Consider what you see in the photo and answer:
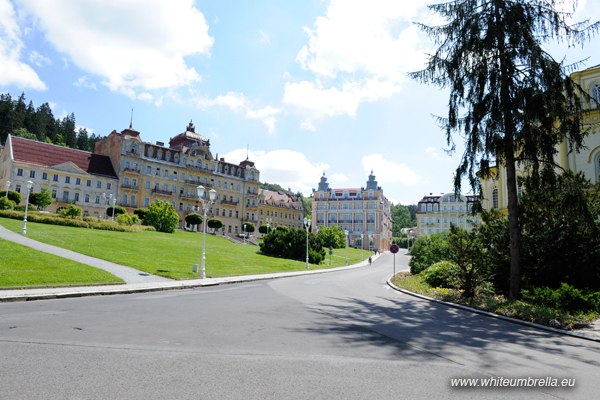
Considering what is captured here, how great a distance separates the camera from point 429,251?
32.9 meters

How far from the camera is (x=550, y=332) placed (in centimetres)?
1032

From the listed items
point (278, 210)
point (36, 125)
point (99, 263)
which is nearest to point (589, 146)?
point (99, 263)

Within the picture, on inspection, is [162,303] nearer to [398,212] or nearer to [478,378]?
[478,378]

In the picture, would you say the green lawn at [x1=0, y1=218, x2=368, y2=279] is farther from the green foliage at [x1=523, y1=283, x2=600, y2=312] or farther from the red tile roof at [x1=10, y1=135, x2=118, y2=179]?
the red tile roof at [x1=10, y1=135, x2=118, y2=179]

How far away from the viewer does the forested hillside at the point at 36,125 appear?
9831 centimetres

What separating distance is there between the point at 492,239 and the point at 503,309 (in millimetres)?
5841

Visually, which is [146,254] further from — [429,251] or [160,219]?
[160,219]

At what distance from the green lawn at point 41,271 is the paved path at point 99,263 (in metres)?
1.01

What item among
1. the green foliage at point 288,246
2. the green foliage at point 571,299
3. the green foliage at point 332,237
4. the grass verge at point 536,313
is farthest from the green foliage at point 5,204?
the green foliage at point 332,237

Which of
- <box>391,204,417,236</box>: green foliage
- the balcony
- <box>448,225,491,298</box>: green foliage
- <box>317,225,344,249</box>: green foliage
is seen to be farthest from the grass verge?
<box>391,204,417,236</box>: green foliage

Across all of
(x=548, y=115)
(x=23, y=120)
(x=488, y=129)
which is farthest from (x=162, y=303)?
(x=23, y=120)

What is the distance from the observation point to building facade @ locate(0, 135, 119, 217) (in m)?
61.5

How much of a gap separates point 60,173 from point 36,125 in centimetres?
5324

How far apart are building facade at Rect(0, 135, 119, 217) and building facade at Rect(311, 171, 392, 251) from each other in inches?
2372
